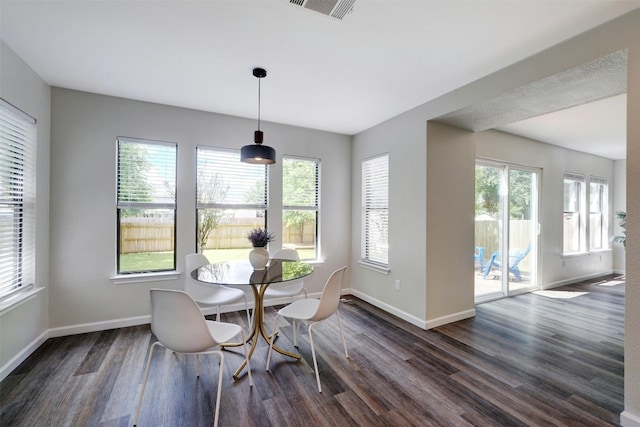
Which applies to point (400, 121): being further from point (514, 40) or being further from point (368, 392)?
point (368, 392)

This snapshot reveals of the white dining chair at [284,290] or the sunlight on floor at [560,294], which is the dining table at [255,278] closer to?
the white dining chair at [284,290]

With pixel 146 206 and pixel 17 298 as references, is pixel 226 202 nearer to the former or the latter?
pixel 146 206

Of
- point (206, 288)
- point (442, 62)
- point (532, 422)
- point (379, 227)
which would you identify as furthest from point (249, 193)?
point (532, 422)

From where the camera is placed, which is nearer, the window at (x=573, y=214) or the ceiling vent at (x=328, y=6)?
the ceiling vent at (x=328, y=6)

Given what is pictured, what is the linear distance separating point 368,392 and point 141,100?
12.5 ft

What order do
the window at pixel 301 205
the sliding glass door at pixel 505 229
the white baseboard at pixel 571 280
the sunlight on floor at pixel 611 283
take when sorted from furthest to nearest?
1. the sunlight on floor at pixel 611 283
2. the white baseboard at pixel 571 280
3. the sliding glass door at pixel 505 229
4. the window at pixel 301 205

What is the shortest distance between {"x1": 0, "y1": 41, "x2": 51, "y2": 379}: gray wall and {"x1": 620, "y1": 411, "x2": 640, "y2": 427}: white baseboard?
4.41 m

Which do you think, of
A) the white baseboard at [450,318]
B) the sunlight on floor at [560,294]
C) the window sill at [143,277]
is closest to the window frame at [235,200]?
the window sill at [143,277]

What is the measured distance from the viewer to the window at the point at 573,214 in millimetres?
5375

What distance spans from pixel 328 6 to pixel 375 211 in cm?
284

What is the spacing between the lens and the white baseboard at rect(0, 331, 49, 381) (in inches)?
86.1

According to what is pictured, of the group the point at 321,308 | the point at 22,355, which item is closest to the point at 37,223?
the point at 22,355

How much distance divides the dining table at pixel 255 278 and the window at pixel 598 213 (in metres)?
6.78

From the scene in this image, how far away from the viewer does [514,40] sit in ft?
6.74
